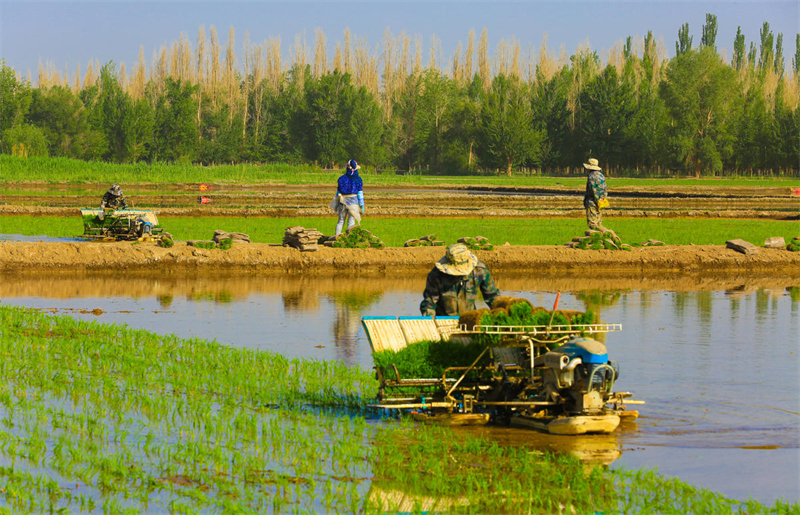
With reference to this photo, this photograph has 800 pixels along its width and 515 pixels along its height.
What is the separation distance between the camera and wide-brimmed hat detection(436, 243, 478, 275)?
9.84 m

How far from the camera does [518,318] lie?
8.90m

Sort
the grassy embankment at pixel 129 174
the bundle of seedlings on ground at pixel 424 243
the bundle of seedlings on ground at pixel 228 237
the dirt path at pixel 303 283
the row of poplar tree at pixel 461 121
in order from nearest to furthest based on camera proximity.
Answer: the dirt path at pixel 303 283 → the bundle of seedlings on ground at pixel 228 237 → the bundle of seedlings on ground at pixel 424 243 → the grassy embankment at pixel 129 174 → the row of poplar tree at pixel 461 121

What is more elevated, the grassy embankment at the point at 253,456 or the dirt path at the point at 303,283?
the grassy embankment at the point at 253,456

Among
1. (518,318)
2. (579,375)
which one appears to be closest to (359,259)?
(518,318)

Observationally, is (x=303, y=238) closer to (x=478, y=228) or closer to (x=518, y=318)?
(x=478, y=228)

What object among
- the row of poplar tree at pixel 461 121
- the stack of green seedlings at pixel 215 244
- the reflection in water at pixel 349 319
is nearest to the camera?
the reflection in water at pixel 349 319

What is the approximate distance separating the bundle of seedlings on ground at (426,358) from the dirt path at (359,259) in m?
13.3

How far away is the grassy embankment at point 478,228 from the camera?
92.0 ft

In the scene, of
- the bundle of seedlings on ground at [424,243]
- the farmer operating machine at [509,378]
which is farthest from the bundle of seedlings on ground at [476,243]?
the farmer operating machine at [509,378]

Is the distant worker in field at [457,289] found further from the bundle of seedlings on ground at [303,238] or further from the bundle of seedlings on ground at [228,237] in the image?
the bundle of seedlings on ground at [228,237]

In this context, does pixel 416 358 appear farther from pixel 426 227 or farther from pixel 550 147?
pixel 550 147

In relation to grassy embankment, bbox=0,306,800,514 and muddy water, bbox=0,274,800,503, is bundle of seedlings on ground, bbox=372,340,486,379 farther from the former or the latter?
muddy water, bbox=0,274,800,503

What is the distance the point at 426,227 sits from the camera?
104ft

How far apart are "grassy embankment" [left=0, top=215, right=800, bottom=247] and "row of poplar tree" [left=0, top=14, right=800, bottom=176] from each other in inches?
2146
